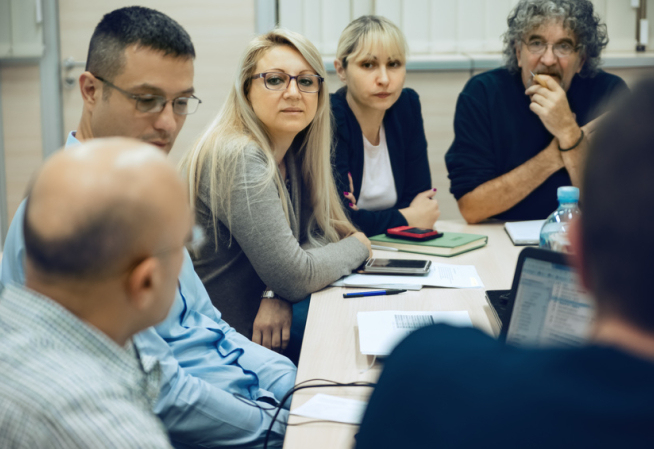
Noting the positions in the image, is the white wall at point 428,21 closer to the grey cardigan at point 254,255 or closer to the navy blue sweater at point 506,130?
the navy blue sweater at point 506,130

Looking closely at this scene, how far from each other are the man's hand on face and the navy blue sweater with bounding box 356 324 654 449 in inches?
74.3

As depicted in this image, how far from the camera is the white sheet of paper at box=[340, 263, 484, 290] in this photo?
150cm

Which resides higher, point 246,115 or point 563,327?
point 246,115

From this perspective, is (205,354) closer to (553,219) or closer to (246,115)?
(246,115)

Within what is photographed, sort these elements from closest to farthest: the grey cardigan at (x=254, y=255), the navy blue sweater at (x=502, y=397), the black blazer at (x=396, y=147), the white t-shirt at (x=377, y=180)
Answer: the navy blue sweater at (x=502, y=397)
the grey cardigan at (x=254, y=255)
the black blazer at (x=396, y=147)
the white t-shirt at (x=377, y=180)

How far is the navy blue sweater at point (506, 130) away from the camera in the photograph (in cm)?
230

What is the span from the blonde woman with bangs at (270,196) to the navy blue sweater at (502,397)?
102cm

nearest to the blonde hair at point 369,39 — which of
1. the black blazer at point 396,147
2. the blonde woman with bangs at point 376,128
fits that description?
the blonde woman with bangs at point 376,128

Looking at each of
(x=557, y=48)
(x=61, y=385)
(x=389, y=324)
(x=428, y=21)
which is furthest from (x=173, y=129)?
(x=428, y=21)

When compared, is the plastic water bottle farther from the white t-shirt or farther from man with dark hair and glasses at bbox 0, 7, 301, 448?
the white t-shirt

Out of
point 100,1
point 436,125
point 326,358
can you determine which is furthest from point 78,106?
point 326,358

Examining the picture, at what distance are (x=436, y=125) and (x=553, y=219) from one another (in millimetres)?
1762

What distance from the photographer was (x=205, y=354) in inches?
48.4

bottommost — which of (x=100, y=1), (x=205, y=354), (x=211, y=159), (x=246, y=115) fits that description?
(x=205, y=354)
